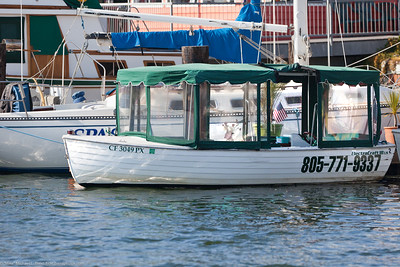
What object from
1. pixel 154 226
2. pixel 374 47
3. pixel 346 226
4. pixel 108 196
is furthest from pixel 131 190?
pixel 374 47

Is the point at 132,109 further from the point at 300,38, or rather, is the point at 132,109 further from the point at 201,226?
the point at 201,226

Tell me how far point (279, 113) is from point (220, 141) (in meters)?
2.50

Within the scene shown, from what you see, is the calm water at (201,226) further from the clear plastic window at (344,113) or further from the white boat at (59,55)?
the white boat at (59,55)

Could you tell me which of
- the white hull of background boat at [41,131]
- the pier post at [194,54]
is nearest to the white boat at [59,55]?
the white hull of background boat at [41,131]

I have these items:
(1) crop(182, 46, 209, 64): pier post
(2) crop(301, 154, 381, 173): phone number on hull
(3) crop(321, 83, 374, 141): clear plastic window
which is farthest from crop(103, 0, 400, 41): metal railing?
(2) crop(301, 154, 381, 173): phone number on hull

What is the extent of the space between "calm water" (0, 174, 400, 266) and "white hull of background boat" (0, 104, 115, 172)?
212 centimetres

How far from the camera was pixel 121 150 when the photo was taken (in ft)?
51.1

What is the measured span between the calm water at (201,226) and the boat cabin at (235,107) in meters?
0.98

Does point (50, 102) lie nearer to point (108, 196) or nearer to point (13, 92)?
point (13, 92)

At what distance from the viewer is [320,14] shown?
29.1 meters

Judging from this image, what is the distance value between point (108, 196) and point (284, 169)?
335cm

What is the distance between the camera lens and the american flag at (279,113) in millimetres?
17703

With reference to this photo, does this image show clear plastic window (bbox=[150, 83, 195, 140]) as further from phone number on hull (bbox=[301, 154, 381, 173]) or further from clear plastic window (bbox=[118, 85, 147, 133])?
phone number on hull (bbox=[301, 154, 381, 173])

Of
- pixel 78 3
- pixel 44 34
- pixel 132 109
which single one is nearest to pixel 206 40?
pixel 78 3
